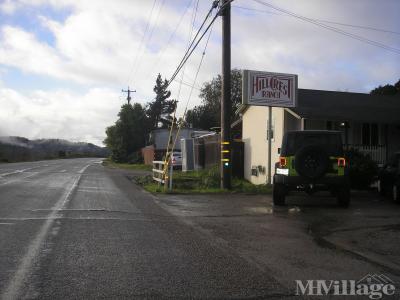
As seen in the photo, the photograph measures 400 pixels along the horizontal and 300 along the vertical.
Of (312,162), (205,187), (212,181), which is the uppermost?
(312,162)

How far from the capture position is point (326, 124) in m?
22.7

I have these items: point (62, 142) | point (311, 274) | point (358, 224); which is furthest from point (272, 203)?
point (62, 142)

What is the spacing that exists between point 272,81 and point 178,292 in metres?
15.8

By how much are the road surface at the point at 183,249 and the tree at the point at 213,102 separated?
51695 millimetres

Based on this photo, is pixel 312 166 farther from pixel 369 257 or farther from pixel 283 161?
pixel 369 257

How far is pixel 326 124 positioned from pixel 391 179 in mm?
7117

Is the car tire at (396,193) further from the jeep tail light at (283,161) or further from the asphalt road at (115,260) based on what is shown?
the asphalt road at (115,260)

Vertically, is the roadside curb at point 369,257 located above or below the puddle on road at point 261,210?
below

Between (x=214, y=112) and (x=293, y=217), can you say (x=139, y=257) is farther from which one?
(x=214, y=112)

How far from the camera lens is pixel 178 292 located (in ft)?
18.6

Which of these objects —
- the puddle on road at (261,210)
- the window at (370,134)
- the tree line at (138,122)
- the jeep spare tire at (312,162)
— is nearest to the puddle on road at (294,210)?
the puddle on road at (261,210)

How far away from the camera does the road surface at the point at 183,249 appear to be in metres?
5.88

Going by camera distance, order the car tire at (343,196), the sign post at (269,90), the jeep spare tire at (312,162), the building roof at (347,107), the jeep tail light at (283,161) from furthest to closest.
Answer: the building roof at (347,107)
the sign post at (269,90)
the jeep tail light at (283,161)
the car tire at (343,196)
the jeep spare tire at (312,162)

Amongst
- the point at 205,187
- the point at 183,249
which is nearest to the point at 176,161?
the point at 205,187
